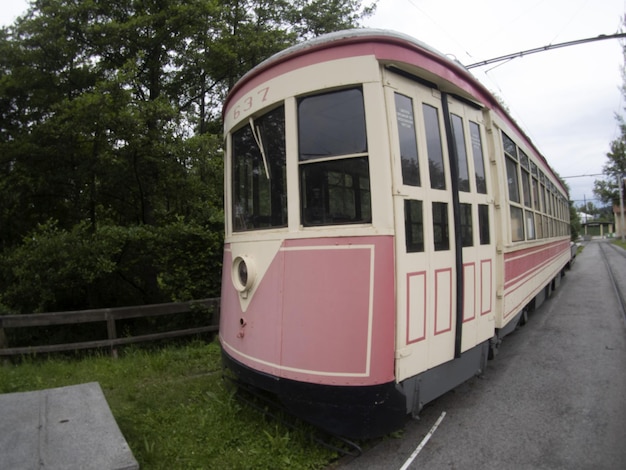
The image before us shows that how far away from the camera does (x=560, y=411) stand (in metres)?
3.95

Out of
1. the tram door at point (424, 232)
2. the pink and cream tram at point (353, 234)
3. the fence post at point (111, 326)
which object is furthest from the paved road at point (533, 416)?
the fence post at point (111, 326)

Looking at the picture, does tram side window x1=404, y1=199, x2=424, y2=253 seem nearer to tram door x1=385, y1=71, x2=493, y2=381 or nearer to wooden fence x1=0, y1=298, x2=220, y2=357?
tram door x1=385, y1=71, x2=493, y2=381

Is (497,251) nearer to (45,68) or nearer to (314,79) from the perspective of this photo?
(314,79)

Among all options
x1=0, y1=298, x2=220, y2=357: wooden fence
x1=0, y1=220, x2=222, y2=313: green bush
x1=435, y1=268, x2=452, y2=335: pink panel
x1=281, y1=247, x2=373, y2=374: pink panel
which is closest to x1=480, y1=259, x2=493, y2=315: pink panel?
x1=435, y1=268, x2=452, y2=335: pink panel

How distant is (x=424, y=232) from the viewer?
10.6ft

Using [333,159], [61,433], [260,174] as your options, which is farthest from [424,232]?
[61,433]

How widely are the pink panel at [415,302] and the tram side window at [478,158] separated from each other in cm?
142

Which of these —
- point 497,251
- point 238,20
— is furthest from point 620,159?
point 497,251

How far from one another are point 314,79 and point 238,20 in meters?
9.64

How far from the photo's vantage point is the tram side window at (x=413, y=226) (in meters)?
3.06

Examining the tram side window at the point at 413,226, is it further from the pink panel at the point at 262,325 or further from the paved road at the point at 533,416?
the paved road at the point at 533,416

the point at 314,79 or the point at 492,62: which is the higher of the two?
the point at 492,62

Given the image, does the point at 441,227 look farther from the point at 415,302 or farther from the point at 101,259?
the point at 101,259

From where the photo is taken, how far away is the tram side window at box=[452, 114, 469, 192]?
12.3 feet
